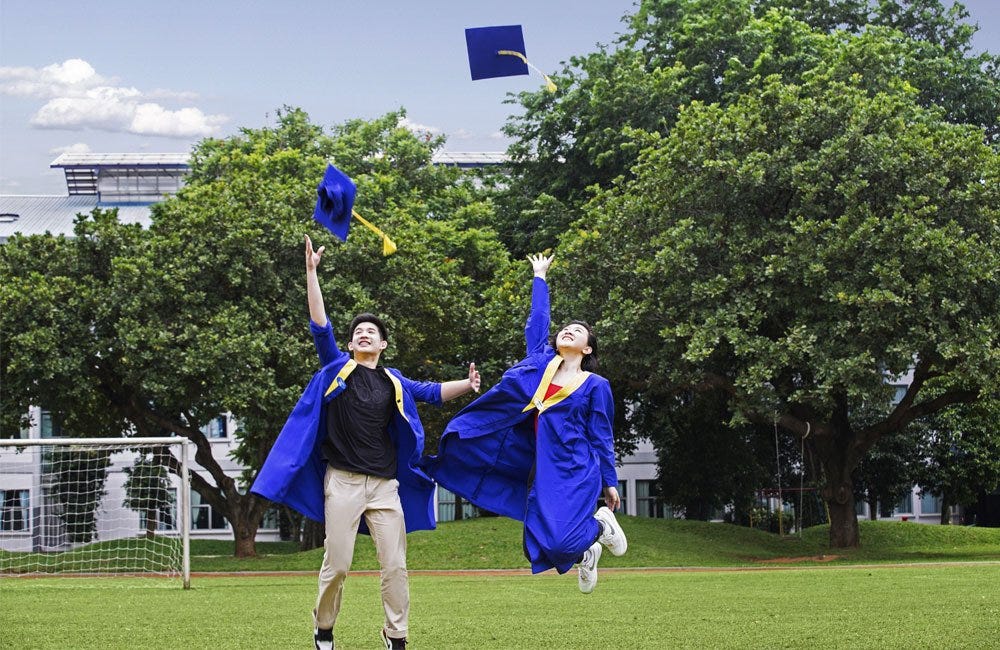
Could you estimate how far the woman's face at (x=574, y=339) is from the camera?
944cm

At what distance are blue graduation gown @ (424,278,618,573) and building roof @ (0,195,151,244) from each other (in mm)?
59807

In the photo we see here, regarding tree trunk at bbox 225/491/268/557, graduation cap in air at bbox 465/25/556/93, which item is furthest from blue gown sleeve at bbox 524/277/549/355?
tree trunk at bbox 225/491/268/557

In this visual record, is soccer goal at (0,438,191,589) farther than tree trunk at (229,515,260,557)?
No

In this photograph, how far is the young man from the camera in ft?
27.5

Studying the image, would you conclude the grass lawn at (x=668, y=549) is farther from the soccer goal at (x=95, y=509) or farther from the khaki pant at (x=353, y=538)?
the khaki pant at (x=353, y=538)

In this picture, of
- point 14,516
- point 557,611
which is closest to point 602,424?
point 557,611

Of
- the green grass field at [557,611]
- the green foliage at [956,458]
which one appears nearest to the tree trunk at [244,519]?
the green grass field at [557,611]

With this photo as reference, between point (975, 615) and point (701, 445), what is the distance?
27.6 metres

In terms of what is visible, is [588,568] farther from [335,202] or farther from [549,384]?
[335,202]

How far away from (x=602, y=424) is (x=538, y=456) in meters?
→ 0.52

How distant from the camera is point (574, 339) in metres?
9.45

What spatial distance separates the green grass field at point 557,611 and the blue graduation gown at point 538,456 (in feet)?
2.92

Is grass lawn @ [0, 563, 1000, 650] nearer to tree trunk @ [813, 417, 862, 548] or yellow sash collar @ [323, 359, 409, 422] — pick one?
yellow sash collar @ [323, 359, 409, 422]

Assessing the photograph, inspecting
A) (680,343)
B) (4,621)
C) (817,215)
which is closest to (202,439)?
(680,343)
